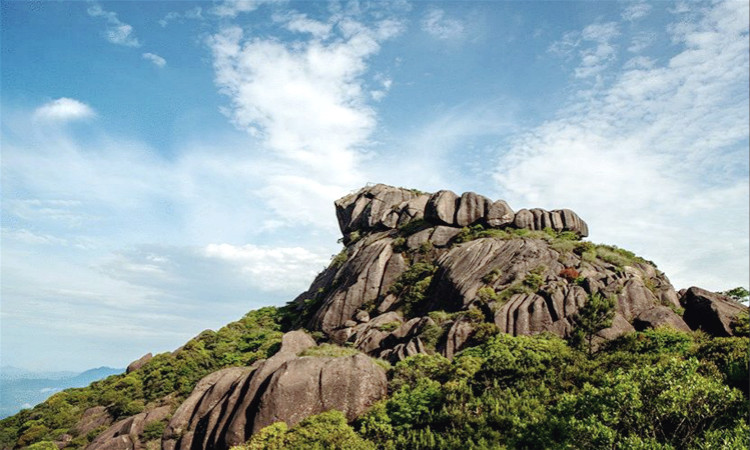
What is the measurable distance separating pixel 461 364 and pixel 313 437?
1142cm

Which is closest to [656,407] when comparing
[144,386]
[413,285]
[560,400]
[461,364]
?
[560,400]

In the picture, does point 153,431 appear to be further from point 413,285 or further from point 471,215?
point 471,215

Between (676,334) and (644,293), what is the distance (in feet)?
25.6

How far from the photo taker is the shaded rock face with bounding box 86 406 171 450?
34750mm

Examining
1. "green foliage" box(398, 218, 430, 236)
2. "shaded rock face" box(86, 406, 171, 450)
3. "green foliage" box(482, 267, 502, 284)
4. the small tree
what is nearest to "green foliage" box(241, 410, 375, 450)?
"shaded rock face" box(86, 406, 171, 450)

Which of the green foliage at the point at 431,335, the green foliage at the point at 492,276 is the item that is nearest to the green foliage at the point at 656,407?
the green foliage at the point at 431,335

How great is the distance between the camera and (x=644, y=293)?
1555 inches

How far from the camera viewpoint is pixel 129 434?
35938 mm

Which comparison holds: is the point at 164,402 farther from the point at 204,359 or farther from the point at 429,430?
the point at 429,430

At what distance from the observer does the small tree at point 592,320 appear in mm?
33531

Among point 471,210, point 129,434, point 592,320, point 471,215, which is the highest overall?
point 471,210

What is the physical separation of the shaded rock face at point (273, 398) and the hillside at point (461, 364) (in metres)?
0.10

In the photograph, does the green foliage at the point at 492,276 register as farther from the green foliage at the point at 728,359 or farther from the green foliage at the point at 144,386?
the green foliage at the point at 144,386

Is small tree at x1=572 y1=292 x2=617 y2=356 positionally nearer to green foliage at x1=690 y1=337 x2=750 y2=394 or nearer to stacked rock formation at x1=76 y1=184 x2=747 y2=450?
stacked rock formation at x1=76 y1=184 x2=747 y2=450
